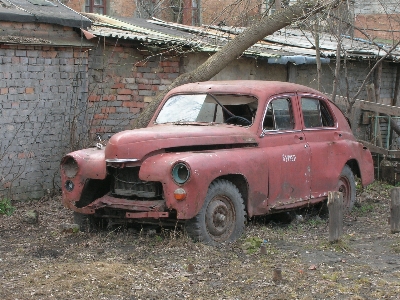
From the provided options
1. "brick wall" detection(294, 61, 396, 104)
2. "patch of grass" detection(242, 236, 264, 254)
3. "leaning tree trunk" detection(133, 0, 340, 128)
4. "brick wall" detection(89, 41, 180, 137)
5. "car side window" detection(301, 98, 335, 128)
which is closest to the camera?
"patch of grass" detection(242, 236, 264, 254)

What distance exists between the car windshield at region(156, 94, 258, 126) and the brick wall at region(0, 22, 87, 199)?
234 centimetres

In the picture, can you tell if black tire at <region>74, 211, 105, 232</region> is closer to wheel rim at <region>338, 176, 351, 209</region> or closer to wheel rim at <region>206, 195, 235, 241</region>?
wheel rim at <region>206, 195, 235, 241</region>

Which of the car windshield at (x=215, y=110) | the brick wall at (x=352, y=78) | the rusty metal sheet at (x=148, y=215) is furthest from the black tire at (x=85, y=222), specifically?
the brick wall at (x=352, y=78)

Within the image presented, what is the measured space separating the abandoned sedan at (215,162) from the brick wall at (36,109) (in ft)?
6.88

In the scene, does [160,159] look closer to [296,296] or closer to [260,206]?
[260,206]

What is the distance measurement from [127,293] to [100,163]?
2115 mm

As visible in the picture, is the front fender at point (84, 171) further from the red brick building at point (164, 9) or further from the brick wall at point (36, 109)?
the red brick building at point (164, 9)

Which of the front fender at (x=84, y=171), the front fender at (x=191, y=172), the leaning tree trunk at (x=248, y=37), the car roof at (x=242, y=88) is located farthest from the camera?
the leaning tree trunk at (x=248, y=37)

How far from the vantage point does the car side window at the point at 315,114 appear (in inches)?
334

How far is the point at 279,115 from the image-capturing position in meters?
8.05

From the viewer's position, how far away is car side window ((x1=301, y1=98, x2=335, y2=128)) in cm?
848

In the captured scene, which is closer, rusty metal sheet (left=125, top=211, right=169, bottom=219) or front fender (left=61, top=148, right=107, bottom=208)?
rusty metal sheet (left=125, top=211, right=169, bottom=219)

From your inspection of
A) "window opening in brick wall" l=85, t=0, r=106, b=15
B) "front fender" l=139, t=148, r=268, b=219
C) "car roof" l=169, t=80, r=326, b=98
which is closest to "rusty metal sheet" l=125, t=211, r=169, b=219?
"front fender" l=139, t=148, r=268, b=219

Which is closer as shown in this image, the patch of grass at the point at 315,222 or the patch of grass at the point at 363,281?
the patch of grass at the point at 363,281
